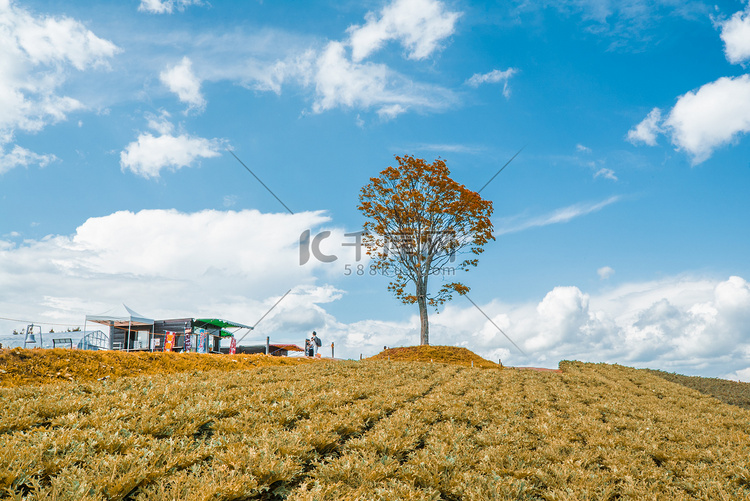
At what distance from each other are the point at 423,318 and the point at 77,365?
63.8 feet

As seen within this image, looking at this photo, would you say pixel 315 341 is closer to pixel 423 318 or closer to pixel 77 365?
pixel 423 318

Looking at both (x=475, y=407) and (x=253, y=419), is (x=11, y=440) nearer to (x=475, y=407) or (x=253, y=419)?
(x=253, y=419)

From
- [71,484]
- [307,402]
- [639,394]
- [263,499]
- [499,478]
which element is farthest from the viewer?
[639,394]

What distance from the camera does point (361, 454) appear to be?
236 inches

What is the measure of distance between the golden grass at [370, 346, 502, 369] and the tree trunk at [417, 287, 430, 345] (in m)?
2.32

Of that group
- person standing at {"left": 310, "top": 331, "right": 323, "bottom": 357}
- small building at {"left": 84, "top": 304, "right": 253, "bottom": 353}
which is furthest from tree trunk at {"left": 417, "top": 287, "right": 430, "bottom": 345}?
small building at {"left": 84, "top": 304, "right": 253, "bottom": 353}

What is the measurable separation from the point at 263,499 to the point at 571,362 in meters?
20.2

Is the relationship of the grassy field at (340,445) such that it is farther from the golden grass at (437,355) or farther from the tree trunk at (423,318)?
the tree trunk at (423,318)

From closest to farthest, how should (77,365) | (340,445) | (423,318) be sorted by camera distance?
(340,445) < (77,365) < (423,318)

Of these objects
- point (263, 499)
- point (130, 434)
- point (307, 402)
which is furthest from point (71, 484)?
point (307, 402)

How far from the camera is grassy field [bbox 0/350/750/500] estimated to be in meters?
4.63

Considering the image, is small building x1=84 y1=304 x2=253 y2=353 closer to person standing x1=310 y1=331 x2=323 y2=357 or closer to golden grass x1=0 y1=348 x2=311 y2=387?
person standing x1=310 y1=331 x2=323 y2=357

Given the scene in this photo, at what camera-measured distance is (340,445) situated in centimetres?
633

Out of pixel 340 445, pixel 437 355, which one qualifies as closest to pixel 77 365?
pixel 340 445
